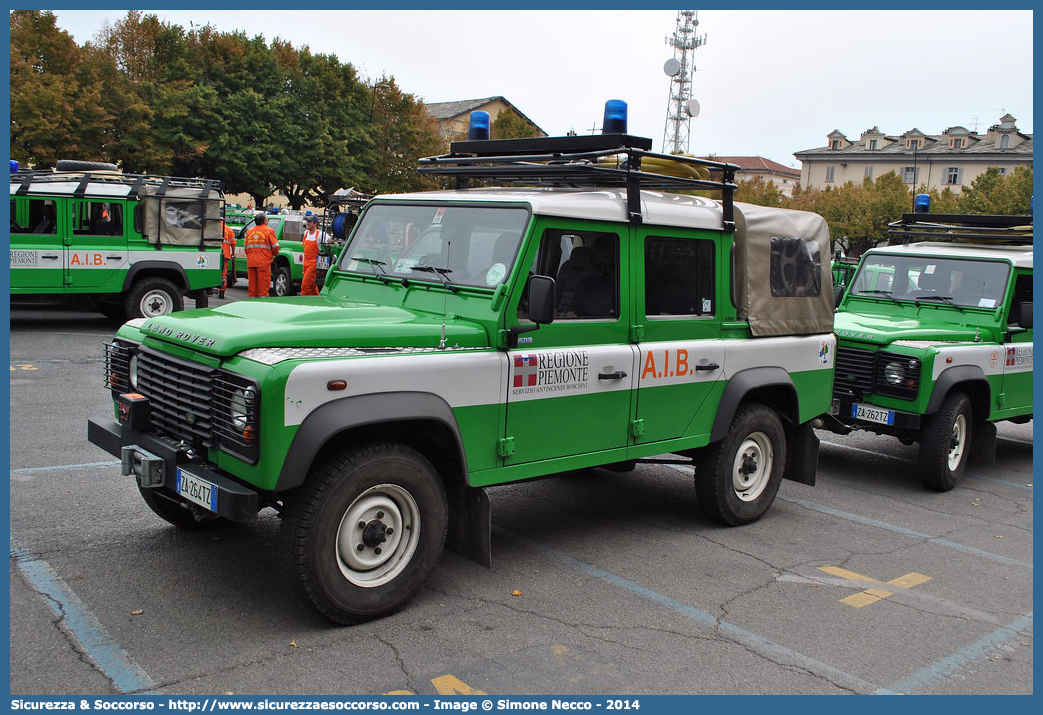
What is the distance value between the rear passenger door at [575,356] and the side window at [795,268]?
1.56m

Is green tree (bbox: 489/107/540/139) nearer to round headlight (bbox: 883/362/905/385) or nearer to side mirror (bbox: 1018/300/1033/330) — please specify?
side mirror (bbox: 1018/300/1033/330)

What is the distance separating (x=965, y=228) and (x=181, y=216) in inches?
452

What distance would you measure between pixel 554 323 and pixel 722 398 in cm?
158

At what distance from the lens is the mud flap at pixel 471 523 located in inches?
189

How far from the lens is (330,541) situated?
4.24m

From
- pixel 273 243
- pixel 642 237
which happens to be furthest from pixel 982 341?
pixel 273 243

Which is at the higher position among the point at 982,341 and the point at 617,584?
the point at 982,341

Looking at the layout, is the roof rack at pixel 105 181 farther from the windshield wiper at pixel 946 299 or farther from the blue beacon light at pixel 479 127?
the windshield wiper at pixel 946 299

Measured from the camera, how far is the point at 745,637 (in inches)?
181

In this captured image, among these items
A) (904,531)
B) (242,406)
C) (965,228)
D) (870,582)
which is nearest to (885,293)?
(965,228)

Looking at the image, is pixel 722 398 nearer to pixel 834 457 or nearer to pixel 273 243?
pixel 834 457

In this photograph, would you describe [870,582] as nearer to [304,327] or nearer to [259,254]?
[304,327]
